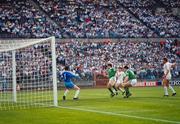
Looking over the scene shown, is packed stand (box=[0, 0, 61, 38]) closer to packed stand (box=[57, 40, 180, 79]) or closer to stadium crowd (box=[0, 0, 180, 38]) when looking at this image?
stadium crowd (box=[0, 0, 180, 38])

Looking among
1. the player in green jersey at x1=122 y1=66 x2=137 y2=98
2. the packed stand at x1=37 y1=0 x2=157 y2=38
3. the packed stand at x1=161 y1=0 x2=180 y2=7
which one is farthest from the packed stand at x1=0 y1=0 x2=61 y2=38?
the player in green jersey at x1=122 y1=66 x2=137 y2=98

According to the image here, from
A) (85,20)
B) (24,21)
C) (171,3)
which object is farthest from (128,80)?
(171,3)

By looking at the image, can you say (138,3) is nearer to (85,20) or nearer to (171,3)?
(171,3)

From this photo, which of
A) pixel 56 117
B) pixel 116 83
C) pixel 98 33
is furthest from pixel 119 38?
pixel 56 117

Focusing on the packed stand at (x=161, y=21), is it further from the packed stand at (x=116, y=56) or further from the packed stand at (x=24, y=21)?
the packed stand at (x=24, y=21)

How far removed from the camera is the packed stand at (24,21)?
48.6 m

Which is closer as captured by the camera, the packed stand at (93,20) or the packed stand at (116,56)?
the packed stand at (116,56)

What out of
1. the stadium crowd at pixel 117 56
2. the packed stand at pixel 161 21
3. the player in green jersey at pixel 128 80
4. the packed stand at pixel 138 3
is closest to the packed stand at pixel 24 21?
the stadium crowd at pixel 117 56

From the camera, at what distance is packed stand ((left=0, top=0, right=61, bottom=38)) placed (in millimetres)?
48594

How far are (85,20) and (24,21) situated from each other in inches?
296

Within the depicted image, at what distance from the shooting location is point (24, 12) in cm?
5141

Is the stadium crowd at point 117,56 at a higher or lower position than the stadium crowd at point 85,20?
lower

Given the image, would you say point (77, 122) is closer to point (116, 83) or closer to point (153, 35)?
point (116, 83)

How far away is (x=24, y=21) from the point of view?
50094mm
